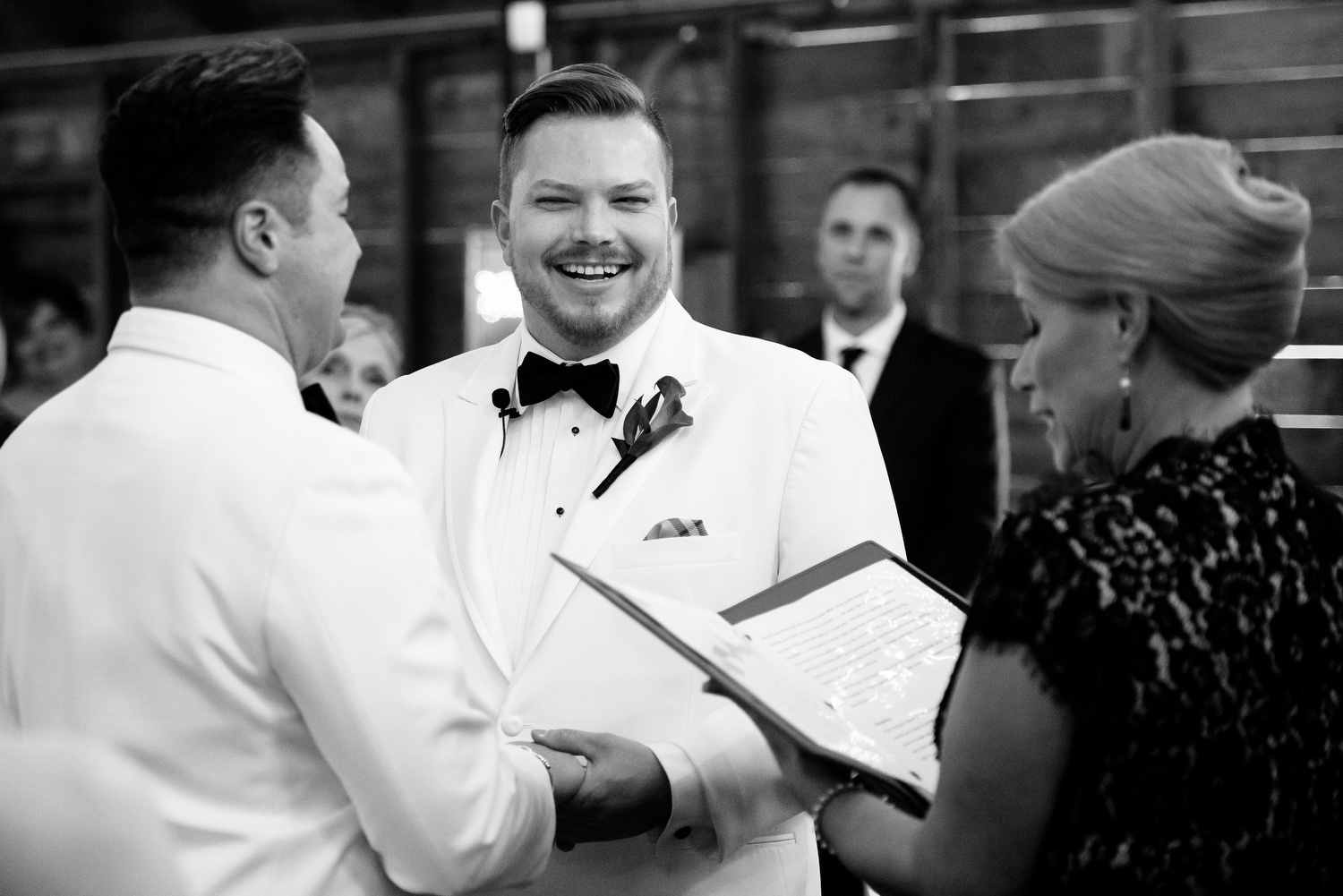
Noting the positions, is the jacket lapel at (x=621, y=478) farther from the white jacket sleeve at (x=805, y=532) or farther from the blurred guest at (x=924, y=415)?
the blurred guest at (x=924, y=415)

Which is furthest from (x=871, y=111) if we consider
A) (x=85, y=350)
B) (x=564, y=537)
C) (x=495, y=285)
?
(x=564, y=537)

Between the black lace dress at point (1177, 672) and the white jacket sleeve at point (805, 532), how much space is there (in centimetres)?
62

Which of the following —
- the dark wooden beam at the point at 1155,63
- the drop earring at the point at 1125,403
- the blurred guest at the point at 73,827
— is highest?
the dark wooden beam at the point at 1155,63

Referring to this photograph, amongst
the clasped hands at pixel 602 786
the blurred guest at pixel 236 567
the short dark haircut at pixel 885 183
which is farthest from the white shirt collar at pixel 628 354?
the short dark haircut at pixel 885 183

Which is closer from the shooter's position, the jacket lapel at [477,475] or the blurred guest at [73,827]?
the blurred guest at [73,827]

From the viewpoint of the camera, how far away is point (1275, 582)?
135 cm

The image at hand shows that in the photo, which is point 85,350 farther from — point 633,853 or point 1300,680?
point 1300,680

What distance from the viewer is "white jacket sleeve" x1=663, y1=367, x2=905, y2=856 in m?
1.91

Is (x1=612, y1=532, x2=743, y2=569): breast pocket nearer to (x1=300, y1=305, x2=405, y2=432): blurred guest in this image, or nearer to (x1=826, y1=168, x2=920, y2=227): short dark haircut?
(x1=300, y1=305, x2=405, y2=432): blurred guest

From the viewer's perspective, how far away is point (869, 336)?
177 inches

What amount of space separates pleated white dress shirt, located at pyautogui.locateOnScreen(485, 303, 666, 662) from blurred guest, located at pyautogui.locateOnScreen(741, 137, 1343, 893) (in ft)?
2.56

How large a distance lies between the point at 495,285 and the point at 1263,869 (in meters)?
6.70

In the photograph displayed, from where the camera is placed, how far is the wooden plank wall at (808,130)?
6.39 meters

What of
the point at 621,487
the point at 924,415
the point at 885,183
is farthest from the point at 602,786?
the point at 885,183
